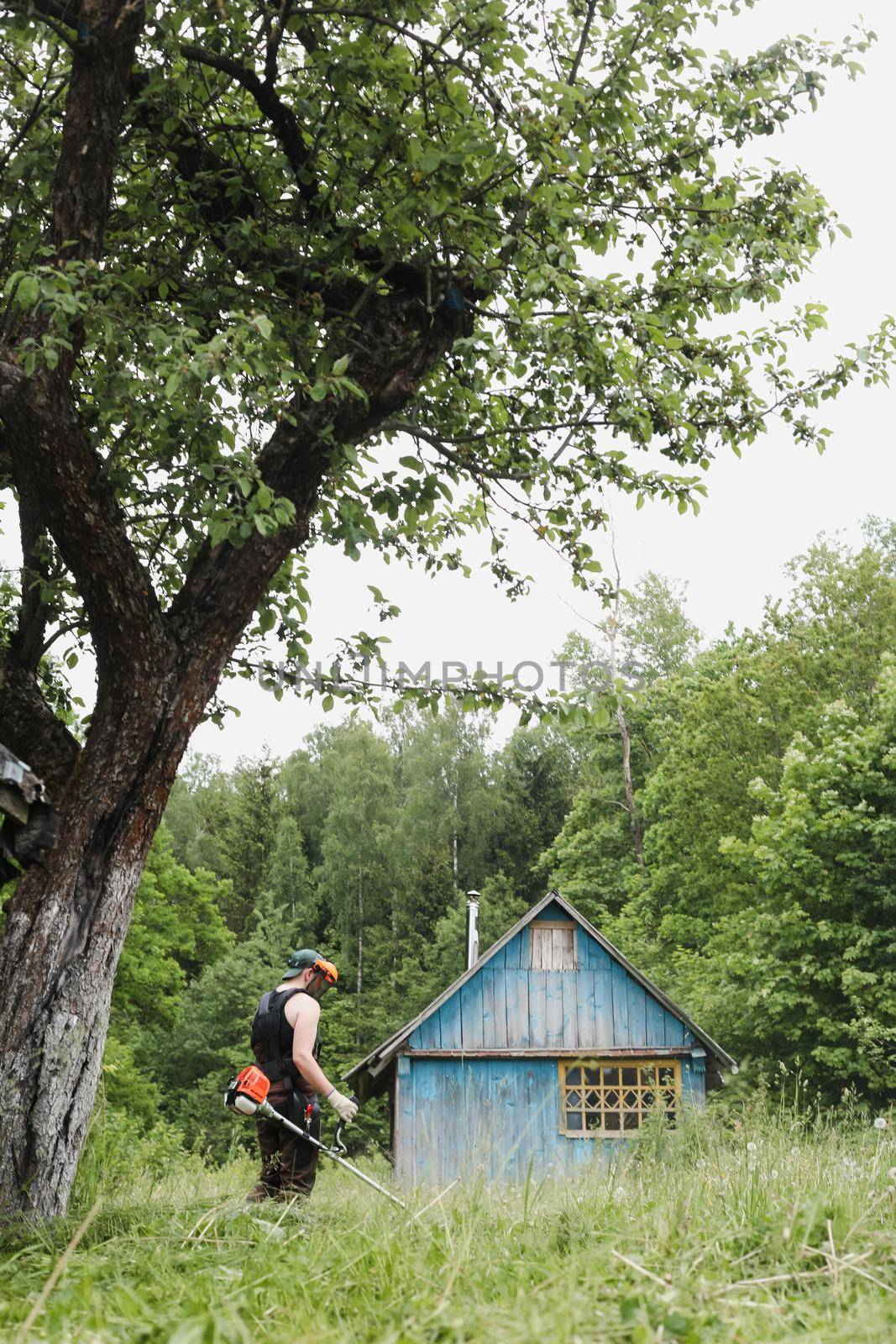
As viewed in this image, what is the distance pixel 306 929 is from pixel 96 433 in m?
40.9

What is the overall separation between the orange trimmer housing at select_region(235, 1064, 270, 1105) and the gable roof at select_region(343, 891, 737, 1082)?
467 inches

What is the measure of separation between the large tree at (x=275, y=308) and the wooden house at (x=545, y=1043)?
12.1 m

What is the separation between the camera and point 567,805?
1818 inches

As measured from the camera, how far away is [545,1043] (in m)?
18.5

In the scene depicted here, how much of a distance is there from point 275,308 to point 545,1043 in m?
14.7

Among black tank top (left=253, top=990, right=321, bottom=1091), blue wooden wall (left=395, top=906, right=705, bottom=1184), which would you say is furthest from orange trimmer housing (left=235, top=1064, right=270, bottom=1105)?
blue wooden wall (left=395, top=906, right=705, bottom=1184)

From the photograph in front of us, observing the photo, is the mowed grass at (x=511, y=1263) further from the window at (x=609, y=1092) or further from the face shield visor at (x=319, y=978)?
the window at (x=609, y=1092)

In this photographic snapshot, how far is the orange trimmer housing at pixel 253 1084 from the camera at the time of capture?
19.6 feet

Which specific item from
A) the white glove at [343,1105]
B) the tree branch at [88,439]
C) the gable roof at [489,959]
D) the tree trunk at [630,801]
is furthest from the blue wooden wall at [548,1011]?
the tree trunk at [630,801]

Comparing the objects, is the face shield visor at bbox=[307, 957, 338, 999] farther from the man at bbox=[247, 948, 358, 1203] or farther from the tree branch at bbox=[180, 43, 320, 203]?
the tree branch at bbox=[180, 43, 320, 203]

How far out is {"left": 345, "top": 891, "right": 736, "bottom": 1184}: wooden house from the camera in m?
17.8

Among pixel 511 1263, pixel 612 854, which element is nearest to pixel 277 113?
pixel 511 1263

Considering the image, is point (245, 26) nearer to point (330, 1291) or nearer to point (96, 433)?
point (96, 433)

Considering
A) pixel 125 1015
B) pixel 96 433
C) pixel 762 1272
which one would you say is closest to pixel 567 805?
pixel 125 1015
